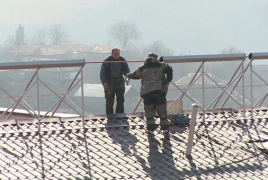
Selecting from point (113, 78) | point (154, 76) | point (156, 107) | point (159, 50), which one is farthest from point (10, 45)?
point (154, 76)

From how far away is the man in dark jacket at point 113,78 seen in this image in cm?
1520

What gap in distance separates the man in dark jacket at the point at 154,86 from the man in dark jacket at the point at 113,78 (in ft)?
4.25

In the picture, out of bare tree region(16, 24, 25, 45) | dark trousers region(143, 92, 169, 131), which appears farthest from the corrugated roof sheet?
bare tree region(16, 24, 25, 45)

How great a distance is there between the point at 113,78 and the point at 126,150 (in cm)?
257

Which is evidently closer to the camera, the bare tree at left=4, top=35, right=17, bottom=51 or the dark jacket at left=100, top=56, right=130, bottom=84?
the dark jacket at left=100, top=56, right=130, bottom=84

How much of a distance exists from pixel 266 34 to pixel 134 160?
190 metres

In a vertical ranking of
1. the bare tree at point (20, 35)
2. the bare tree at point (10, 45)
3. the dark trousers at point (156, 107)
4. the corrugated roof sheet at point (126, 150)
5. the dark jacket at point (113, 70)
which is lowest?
the bare tree at point (10, 45)

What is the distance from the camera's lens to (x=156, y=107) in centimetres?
1392

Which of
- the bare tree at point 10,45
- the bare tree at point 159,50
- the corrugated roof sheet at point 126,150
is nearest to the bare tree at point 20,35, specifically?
the bare tree at point 10,45

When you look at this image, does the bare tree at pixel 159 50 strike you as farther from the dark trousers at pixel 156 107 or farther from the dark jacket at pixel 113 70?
the dark trousers at pixel 156 107

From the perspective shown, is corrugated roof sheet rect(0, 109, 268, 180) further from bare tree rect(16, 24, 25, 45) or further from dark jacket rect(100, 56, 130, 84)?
bare tree rect(16, 24, 25, 45)

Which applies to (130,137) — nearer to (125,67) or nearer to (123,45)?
(125,67)

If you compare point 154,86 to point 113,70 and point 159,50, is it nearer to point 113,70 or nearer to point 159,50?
point 113,70

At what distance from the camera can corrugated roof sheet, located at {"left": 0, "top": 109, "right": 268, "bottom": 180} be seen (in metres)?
12.3
